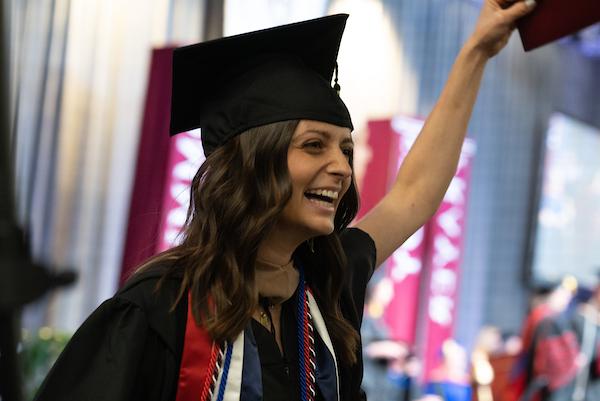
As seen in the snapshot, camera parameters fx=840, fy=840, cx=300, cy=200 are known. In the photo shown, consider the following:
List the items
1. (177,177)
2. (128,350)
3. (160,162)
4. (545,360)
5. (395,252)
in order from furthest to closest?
1. (395,252)
2. (545,360)
3. (160,162)
4. (177,177)
5. (128,350)

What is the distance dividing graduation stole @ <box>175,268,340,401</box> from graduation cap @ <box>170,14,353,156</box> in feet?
0.95

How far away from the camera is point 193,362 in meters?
1.08

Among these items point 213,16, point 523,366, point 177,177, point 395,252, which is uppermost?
point 213,16

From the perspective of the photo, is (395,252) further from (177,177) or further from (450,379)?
(177,177)

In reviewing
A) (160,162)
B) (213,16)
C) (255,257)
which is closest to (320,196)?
(255,257)

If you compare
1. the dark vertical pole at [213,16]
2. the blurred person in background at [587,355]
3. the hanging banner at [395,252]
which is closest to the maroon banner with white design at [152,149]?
the dark vertical pole at [213,16]

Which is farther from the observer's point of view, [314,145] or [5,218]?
[314,145]

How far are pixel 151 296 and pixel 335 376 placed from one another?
30cm

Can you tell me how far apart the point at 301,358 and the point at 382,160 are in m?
4.58

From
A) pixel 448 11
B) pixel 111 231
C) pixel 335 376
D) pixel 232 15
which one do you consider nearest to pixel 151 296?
pixel 335 376

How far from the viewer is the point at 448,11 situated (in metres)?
6.86

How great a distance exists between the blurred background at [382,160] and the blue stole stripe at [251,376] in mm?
372

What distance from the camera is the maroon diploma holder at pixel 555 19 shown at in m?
1.15

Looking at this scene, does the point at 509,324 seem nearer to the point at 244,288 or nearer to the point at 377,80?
the point at 377,80
